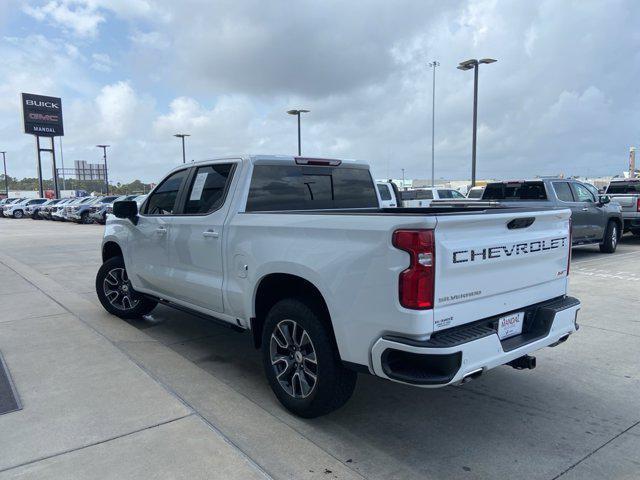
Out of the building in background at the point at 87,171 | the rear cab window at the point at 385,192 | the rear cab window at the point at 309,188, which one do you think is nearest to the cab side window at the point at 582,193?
the rear cab window at the point at 385,192

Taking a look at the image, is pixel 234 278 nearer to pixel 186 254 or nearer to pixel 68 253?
pixel 186 254

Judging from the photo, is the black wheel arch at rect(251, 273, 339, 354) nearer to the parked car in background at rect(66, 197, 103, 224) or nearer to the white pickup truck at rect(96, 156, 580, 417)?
the white pickup truck at rect(96, 156, 580, 417)

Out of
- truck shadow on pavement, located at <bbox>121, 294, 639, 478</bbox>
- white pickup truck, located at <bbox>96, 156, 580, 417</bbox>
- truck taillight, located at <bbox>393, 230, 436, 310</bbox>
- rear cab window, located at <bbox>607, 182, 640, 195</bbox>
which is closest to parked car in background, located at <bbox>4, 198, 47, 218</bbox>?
rear cab window, located at <bbox>607, 182, 640, 195</bbox>

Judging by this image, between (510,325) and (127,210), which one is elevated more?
(127,210)

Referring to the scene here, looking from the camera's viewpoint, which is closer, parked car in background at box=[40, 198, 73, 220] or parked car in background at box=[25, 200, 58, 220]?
parked car in background at box=[40, 198, 73, 220]

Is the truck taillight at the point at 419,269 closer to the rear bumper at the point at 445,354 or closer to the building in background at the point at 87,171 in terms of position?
the rear bumper at the point at 445,354

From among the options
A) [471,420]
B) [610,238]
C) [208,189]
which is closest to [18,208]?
[610,238]

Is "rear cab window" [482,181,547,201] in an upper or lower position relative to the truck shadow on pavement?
upper

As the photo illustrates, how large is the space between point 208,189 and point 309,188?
3.06 ft

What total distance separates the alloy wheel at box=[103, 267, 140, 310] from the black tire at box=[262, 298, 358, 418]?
3118mm

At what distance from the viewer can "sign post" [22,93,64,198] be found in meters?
55.0

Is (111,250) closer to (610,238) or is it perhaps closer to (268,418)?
(268,418)

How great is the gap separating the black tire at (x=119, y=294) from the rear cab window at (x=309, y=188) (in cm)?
273

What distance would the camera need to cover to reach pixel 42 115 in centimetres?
5638
